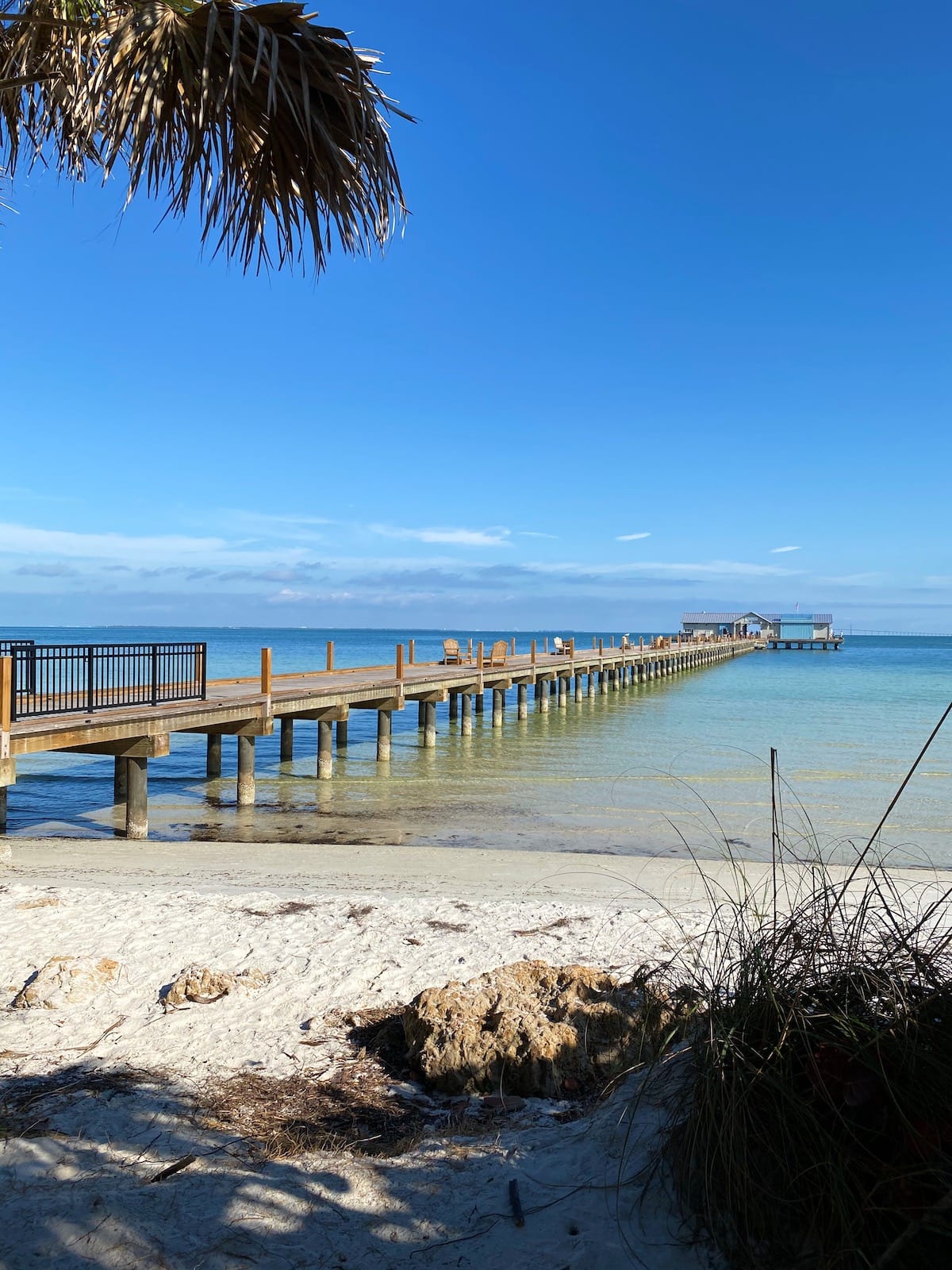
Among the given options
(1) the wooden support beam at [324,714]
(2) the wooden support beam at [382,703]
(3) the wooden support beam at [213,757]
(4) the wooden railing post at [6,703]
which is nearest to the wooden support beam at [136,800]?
(4) the wooden railing post at [6,703]

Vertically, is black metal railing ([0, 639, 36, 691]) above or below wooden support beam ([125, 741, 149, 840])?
above

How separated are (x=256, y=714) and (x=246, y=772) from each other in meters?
1.18

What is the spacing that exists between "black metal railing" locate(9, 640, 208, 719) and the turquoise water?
85.2 inches

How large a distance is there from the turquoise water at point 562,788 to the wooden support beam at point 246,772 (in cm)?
30

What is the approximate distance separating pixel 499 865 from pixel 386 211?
25.2 feet

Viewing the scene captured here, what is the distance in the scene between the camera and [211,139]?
191 inches

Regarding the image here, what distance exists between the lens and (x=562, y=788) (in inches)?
715

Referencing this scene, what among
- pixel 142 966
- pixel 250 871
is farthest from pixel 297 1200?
pixel 250 871

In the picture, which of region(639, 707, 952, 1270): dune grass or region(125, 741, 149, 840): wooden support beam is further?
region(125, 741, 149, 840): wooden support beam

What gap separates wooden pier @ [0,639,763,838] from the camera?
11.1m

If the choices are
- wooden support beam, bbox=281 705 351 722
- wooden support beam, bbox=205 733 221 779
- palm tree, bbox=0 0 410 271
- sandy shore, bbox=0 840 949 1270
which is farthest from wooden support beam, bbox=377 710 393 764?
palm tree, bbox=0 0 410 271

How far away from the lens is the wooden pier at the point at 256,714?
11.1m

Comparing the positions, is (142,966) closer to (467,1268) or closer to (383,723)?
(467,1268)

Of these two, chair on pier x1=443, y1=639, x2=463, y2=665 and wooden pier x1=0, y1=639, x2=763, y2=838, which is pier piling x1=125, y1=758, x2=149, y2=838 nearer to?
wooden pier x1=0, y1=639, x2=763, y2=838
